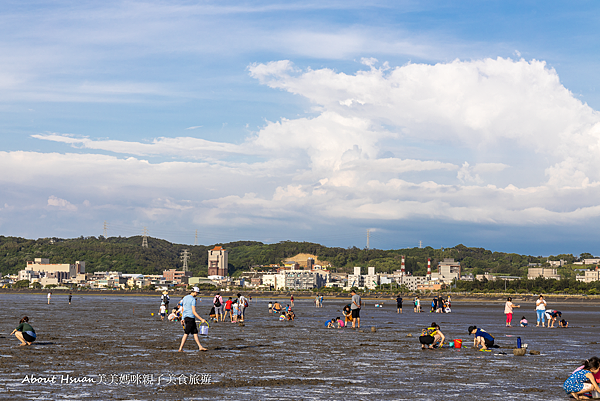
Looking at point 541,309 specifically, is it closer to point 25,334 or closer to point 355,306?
point 355,306

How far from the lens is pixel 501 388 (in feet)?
43.9

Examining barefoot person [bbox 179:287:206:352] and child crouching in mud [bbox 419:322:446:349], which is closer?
barefoot person [bbox 179:287:206:352]

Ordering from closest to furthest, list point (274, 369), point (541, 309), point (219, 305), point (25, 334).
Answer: point (274, 369) < point (25, 334) < point (541, 309) < point (219, 305)

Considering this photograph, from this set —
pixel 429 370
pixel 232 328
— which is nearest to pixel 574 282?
pixel 232 328

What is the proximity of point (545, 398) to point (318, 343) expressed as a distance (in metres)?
12.2

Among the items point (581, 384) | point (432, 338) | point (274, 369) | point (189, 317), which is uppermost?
point (189, 317)

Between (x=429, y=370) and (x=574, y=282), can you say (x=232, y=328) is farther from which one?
(x=574, y=282)

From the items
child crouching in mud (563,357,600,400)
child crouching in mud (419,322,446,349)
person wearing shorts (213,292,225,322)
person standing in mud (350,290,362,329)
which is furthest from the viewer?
person wearing shorts (213,292,225,322)

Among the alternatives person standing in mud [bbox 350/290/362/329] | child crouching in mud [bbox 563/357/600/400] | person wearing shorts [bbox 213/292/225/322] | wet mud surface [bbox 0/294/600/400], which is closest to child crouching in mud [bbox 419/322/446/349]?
wet mud surface [bbox 0/294/600/400]

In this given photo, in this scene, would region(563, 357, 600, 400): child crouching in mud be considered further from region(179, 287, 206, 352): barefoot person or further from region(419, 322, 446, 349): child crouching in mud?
region(179, 287, 206, 352): barefoot person

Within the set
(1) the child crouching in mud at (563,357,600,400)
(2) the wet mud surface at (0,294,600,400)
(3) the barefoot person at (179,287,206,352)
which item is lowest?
(2) the wet mud surface at (0,294,600,400)

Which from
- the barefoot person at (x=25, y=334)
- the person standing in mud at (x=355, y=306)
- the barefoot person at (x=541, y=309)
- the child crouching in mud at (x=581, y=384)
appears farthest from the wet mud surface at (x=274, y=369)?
the barefoot person at (x=541, y=309)

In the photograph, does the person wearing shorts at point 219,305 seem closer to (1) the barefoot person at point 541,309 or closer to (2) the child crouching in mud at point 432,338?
(2) the child crouching in mud at point 432,338

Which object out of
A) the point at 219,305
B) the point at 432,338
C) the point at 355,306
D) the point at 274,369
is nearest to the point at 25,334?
the point at 274,369
